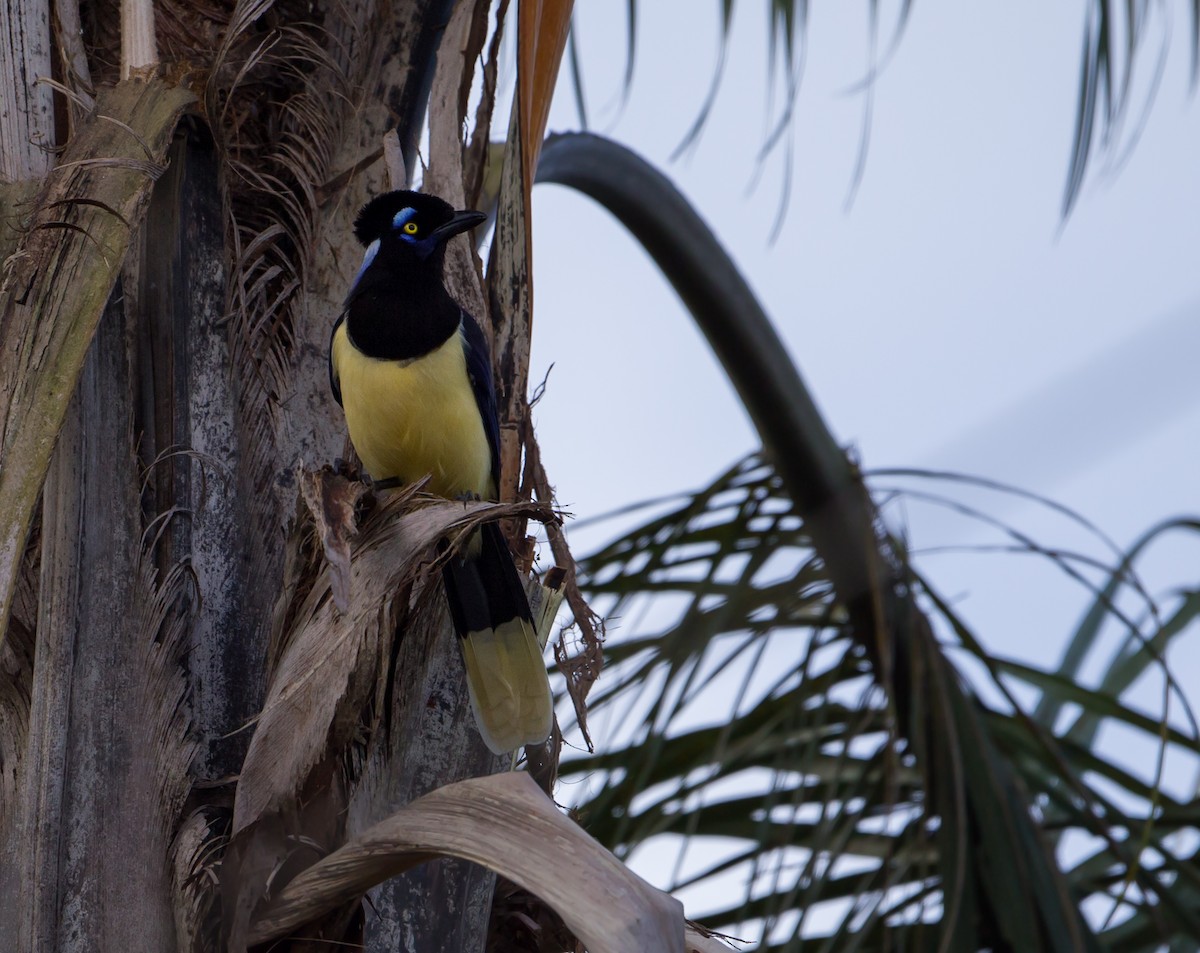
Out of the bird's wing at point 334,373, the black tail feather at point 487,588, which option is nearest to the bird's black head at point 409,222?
the bird's wing at point 334,373

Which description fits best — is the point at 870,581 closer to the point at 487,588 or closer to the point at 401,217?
the point at 487,588

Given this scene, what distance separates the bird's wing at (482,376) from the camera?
8.99ft

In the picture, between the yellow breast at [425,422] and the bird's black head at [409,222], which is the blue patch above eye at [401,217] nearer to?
the bird's black head at [409,222]

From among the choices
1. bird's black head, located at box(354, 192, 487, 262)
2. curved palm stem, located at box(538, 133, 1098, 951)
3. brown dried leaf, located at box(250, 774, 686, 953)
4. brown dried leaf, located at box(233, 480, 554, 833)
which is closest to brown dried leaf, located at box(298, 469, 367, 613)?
brown dried leaf, located at box(233, 480, 554, 833)

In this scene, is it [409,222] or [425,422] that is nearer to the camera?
[409,222]

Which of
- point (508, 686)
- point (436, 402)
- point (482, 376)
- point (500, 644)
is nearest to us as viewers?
point (508, 686)

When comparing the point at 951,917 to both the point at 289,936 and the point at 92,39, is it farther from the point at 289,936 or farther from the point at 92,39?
the point at 92,39

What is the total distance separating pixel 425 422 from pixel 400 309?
0.25m

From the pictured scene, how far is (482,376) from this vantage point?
9.77ft

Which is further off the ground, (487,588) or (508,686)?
(487,588)

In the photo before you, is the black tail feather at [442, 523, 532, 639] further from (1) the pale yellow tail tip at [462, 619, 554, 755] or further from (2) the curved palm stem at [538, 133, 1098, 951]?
(2) the curved palm stem at [538, 133, 1098, 951]

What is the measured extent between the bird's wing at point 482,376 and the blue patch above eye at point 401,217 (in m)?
0.21

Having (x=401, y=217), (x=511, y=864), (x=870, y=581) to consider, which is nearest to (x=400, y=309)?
(x=401, y=217)

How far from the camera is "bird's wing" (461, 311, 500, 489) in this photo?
108 inches
